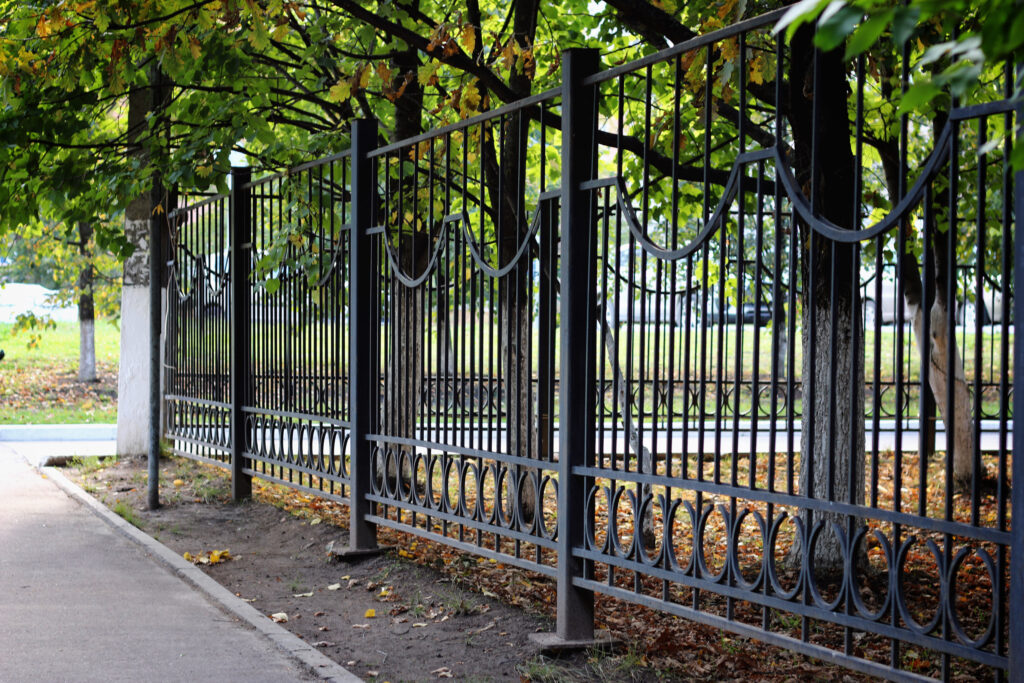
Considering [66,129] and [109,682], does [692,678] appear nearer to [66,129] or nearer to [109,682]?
[109,682]

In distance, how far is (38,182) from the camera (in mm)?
10719

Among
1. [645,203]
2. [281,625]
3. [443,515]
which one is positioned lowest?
[281,625]

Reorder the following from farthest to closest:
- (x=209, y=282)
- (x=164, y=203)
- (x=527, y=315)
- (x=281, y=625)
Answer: (x=164, y=203) → (x=209, y=282) → (x=281, y=625) → (x=527, y=315)

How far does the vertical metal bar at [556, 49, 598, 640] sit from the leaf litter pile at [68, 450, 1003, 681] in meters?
0.35

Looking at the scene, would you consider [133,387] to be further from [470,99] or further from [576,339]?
[576,339]

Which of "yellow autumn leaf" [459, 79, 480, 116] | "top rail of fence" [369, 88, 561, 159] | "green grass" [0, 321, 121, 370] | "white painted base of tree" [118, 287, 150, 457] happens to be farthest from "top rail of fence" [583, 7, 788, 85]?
"green grass" [0, 321, 121, 370]

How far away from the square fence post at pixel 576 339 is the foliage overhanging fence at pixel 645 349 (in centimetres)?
1

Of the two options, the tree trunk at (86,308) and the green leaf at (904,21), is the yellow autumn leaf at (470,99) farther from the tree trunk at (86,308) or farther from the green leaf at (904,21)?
the tree trunk at (86,308)

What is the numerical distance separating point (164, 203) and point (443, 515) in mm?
7130

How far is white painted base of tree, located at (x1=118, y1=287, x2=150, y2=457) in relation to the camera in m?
13.9

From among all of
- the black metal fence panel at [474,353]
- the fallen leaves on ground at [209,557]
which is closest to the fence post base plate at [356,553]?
the black metal fence panel at [474,353]

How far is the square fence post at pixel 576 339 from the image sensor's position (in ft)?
18.4

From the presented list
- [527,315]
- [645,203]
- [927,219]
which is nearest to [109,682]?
[527,315]

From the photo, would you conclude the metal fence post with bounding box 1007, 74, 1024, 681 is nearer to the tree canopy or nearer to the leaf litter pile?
the leaf litter pile
